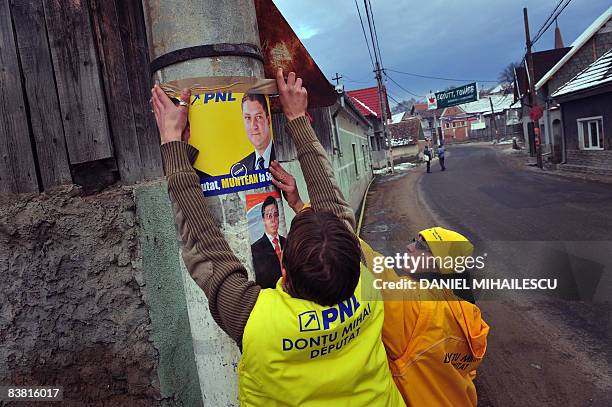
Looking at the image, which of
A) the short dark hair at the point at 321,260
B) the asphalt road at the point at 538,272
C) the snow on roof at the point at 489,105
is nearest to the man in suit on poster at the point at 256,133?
the short dark hair at the point at 321,260

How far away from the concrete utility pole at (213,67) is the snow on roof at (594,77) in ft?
60.6

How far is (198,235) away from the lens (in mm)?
1532

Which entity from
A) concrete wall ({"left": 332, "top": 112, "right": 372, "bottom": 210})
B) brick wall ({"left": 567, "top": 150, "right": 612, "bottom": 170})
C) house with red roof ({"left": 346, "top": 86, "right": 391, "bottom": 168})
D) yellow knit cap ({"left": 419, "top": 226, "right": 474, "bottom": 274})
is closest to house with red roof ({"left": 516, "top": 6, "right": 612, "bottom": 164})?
brick wall ({"left": 567, "top": 150, "right": 612, "bottom": 170})

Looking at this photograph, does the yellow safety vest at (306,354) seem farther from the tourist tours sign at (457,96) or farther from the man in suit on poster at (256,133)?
the tourist tours sign at (457,96)

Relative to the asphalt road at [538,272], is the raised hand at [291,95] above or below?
above

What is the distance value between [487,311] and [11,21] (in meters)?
5.89

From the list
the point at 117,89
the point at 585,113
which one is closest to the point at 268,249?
the point at 117,89

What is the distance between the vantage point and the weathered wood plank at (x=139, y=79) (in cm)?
252

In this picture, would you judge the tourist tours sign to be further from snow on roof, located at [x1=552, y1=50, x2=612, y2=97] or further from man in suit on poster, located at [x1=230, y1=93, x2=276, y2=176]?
man in suit on poster, located at [x1=230, y1=93, x2=276, y2=176]

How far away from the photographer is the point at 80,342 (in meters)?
2.38

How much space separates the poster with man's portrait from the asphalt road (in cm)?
305

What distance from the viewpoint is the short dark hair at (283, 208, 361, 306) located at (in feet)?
4.31

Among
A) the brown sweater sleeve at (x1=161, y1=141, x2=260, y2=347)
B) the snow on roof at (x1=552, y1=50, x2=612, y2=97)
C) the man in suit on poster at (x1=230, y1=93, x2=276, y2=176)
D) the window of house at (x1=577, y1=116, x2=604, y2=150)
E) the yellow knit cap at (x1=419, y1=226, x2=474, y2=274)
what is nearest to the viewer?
the brown sweater sleeve at (x1=161, y1=141, x2=260, y2=347)

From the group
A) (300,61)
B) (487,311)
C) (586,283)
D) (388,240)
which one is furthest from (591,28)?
(300,61)
